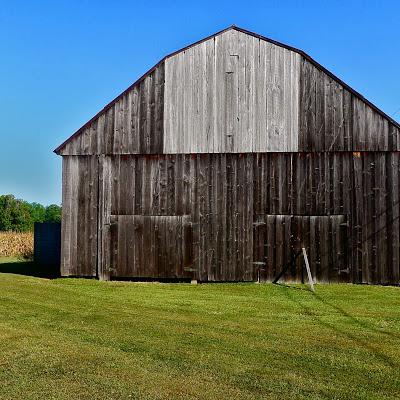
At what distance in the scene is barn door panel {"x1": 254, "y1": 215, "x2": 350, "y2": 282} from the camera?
17828 mm

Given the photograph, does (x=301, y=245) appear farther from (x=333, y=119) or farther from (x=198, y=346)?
(x=198, y=346)

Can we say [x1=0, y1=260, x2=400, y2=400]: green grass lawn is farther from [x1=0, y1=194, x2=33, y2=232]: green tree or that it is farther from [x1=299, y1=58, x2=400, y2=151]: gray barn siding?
[x1=0, y1=194, x2=33, y2=232]: green tree

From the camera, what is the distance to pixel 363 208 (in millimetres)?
17844

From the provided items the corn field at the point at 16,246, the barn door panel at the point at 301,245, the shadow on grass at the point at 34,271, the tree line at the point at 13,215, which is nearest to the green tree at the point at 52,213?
the tree line at the point at 13,215

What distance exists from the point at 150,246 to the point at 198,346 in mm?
10284

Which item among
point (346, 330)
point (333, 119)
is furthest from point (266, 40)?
point (346, 330)

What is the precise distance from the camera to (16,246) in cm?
3403

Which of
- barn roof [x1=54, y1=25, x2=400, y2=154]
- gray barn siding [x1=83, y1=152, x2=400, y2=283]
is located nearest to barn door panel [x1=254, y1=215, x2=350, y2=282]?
gray barn siding [x1=83, y1=152, x2=400, y2=283]

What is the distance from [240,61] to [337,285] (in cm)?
873

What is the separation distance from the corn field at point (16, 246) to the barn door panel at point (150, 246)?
46.9ft

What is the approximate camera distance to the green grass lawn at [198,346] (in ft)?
21.0

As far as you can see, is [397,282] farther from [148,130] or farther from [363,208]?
[148,130]

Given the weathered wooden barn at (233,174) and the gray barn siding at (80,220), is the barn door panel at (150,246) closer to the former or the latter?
the weathered wooden barn at (233,174)

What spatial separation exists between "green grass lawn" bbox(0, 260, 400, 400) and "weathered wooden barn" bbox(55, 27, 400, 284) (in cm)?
299
